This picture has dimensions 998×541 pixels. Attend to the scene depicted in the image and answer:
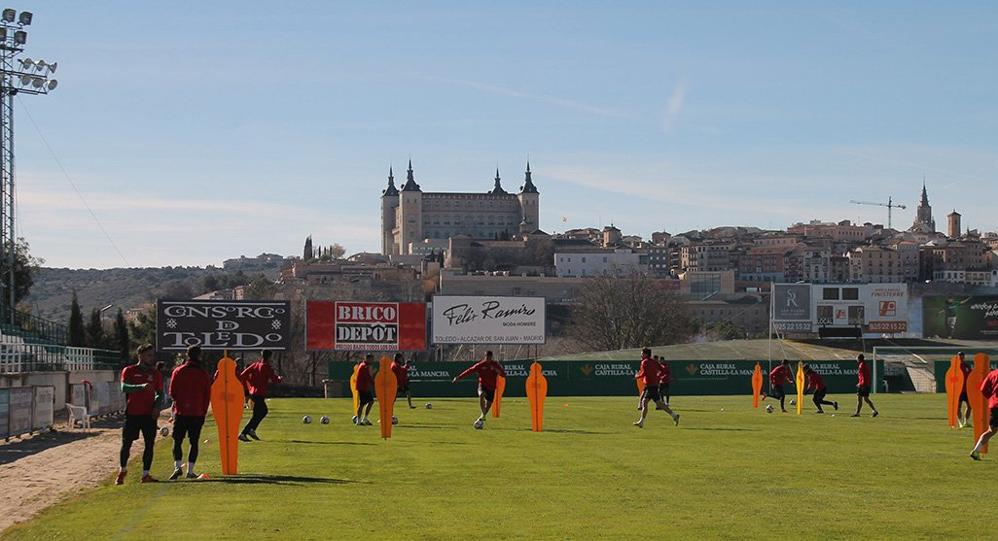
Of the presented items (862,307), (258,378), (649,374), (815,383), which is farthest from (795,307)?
(258,378)

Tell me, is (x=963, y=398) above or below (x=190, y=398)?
below

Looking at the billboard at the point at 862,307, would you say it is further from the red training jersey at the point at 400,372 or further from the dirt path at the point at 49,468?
the dirt path at the point at 49,468

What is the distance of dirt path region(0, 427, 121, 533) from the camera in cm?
1642

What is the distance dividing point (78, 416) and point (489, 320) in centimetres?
4058

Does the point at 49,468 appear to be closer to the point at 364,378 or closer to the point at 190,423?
the point at 190,423

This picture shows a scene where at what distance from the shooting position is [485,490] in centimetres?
1555

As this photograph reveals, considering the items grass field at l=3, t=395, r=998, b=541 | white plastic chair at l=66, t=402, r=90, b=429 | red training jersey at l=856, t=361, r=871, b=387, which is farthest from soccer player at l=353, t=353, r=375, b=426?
red training jersey at l=856, t=361, r=871, b=387

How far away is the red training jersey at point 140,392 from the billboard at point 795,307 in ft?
254

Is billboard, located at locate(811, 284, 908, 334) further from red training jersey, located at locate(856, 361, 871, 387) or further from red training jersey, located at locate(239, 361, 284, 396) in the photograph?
red training jersey, located at locate(239, 361, 284, 396)

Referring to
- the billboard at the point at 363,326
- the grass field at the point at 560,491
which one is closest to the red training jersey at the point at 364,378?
the grass field at the point at 560,491

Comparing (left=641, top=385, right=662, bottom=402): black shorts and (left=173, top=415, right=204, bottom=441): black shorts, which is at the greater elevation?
(left=173, top=415, right=204, bottom=441): black shorts

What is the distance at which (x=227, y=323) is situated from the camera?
231 feet

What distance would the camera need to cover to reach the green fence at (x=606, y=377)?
67.1 m

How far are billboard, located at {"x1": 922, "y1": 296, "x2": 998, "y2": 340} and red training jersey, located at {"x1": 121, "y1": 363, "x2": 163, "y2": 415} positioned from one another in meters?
90.2
